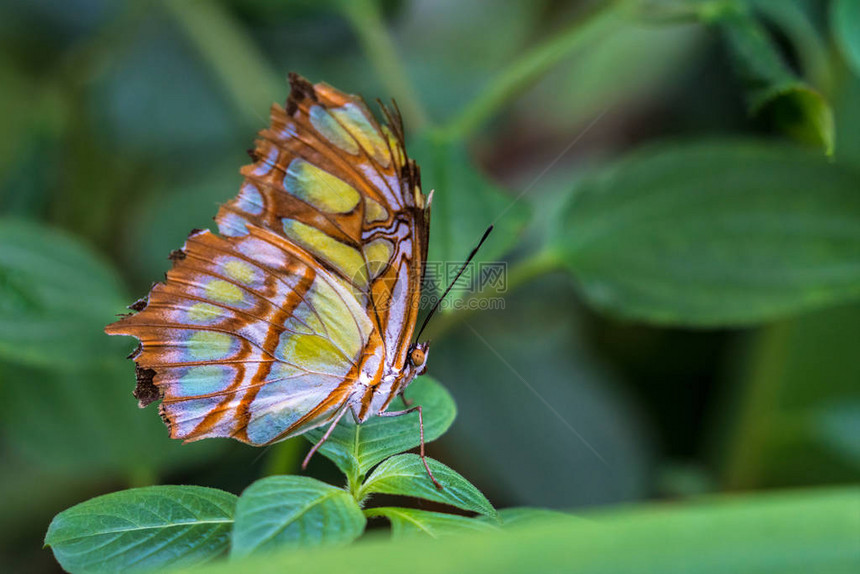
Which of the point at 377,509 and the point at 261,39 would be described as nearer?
the point at 377,509

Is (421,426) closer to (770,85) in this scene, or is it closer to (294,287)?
(294,287)

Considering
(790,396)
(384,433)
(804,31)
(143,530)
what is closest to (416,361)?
(384,433)

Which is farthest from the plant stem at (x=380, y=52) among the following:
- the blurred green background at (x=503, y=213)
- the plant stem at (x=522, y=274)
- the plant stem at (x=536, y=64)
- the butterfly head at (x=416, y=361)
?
the butterfly head at (x=416, y=361)

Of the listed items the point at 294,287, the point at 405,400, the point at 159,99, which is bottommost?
the point at 405,400

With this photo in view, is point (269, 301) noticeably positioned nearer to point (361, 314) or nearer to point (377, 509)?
point (361, 314)

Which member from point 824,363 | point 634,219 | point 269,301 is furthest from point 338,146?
point 824,363

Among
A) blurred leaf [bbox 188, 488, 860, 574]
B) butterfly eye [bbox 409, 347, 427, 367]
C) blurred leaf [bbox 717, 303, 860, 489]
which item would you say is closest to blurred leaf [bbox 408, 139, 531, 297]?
butterfly eye [bbox 409, 347, 427, 367]

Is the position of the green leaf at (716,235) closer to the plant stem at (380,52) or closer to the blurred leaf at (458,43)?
the plant stem at (380,52)
